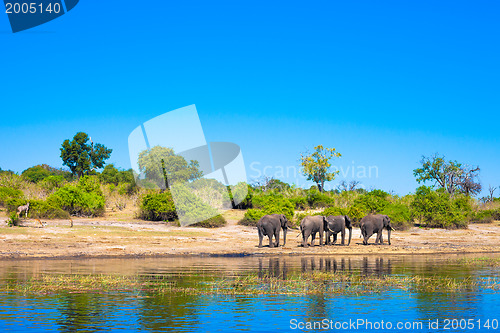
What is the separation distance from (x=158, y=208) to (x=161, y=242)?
27.0ft

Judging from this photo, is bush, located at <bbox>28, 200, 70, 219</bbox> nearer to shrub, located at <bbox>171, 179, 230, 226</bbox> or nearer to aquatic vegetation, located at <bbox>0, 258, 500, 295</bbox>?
shrub, located at <bbox>171, 179, 230, 226</bbox>

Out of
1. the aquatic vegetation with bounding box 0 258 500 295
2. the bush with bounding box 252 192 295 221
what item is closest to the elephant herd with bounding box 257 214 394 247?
the bush with bounding box 252 192 295 221

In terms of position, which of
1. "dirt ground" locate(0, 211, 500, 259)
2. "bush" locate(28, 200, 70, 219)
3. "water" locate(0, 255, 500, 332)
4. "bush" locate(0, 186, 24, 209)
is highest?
"bush" locate(0, 186, 24, 209)

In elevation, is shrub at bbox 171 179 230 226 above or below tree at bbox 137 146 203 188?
below

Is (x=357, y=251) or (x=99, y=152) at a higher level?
(x=99, y=152)

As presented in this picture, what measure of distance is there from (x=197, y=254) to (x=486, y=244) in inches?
743

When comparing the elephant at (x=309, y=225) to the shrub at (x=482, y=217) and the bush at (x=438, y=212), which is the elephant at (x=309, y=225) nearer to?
the bush at (x=438, y=212)

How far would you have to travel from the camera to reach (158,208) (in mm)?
36781

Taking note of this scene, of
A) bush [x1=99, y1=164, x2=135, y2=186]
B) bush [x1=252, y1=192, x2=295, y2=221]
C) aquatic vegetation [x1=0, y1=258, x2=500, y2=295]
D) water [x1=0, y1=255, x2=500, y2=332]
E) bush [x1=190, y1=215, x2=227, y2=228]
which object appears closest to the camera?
water [x1=0, y1=255, x2=500, y2=332]

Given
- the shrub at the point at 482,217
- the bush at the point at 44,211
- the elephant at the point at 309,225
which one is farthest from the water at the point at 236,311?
the shrub at the point at 482,217

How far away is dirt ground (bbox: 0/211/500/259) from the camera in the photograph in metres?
25.6

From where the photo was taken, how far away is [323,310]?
1256 centimetres

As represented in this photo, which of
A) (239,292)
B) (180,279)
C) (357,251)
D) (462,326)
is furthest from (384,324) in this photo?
(357,251)

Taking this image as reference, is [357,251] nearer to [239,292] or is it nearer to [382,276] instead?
[382,276]
